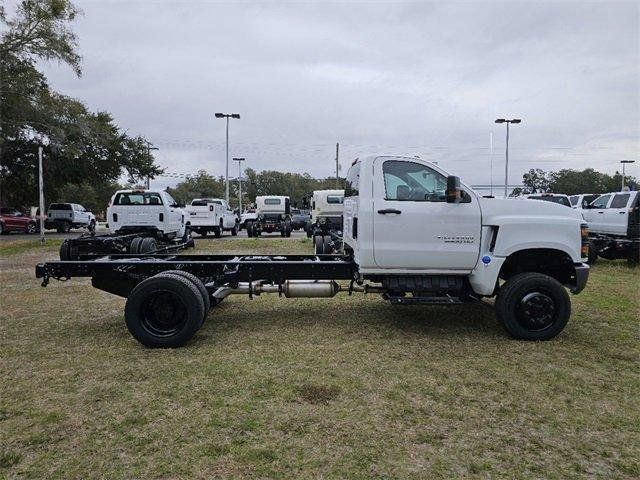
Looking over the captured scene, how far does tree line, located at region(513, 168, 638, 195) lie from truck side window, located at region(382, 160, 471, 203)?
75616mm

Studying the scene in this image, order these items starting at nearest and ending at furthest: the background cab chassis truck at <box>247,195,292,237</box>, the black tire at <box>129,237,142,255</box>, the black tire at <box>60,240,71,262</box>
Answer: the black tire at <box>60,240,71,262</box> → the black tire at <box>129,237,142,255</box> → the background cab chassis truck at <box>247,195,292,237</box>

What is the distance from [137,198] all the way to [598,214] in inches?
516

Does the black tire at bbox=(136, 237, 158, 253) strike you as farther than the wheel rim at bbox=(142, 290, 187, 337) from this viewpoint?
Yes

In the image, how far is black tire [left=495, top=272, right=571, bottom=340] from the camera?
5.39 meters

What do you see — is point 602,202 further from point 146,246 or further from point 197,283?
point 197,283

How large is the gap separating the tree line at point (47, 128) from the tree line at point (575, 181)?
6116cm

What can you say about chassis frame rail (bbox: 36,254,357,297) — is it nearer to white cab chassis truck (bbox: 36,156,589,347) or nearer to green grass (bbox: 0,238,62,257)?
white cab chassis truck (bbox: 36,156,589,347)

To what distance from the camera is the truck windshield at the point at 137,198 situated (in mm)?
15125

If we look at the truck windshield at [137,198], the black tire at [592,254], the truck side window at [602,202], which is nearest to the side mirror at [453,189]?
the black tire at [592,254]

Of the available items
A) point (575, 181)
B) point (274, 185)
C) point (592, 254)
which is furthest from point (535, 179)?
point (592, 254)

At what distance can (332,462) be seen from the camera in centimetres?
299

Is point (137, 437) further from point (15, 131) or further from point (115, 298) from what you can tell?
point (15, 131)

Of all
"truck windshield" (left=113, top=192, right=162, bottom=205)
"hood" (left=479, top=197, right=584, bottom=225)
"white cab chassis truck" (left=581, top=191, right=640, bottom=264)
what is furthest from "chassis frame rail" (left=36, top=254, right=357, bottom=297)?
"truck windshield" (left=113, top=192, right=162, bottom=205)

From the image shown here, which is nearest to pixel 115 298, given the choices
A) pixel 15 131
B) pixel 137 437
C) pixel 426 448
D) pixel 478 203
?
pixel 137 437
